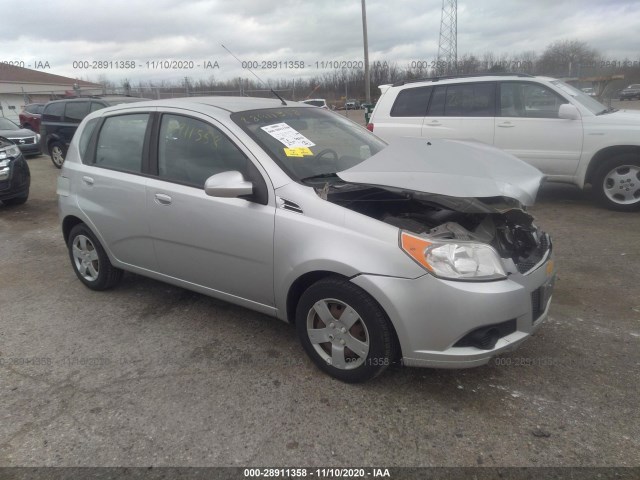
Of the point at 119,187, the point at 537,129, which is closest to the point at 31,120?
the point at 119,187

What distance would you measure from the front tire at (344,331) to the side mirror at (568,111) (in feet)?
16.4

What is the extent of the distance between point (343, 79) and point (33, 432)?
26.1 metres

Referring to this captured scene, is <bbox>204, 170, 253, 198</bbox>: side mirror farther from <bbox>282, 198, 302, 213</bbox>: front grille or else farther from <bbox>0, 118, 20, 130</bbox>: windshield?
<bbox>0, 118, 20, 130</bbox>: windshield

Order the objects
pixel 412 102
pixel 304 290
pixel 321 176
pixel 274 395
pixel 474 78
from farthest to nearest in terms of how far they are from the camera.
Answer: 1. pixel 412 102
2. pixel 474 78
3. pixel 321 176
4. pixel 304 290
5. pixel 274 395

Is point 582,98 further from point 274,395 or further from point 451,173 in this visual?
point 274,395

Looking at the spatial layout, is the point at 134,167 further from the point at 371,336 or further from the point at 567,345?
the point at 567,345

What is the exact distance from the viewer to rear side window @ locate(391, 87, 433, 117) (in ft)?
23.9

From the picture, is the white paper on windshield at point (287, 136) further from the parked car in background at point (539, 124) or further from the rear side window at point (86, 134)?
the parked car in background at point (539, 124)

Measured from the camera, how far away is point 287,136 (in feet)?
10.8

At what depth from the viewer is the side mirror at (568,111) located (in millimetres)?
6094

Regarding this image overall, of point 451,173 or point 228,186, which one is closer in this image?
point 451,173

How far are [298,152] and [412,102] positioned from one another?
476 cm

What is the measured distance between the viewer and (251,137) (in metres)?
3.11

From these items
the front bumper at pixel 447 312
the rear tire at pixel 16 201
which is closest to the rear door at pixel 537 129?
the front bumper at pixel 447 312
